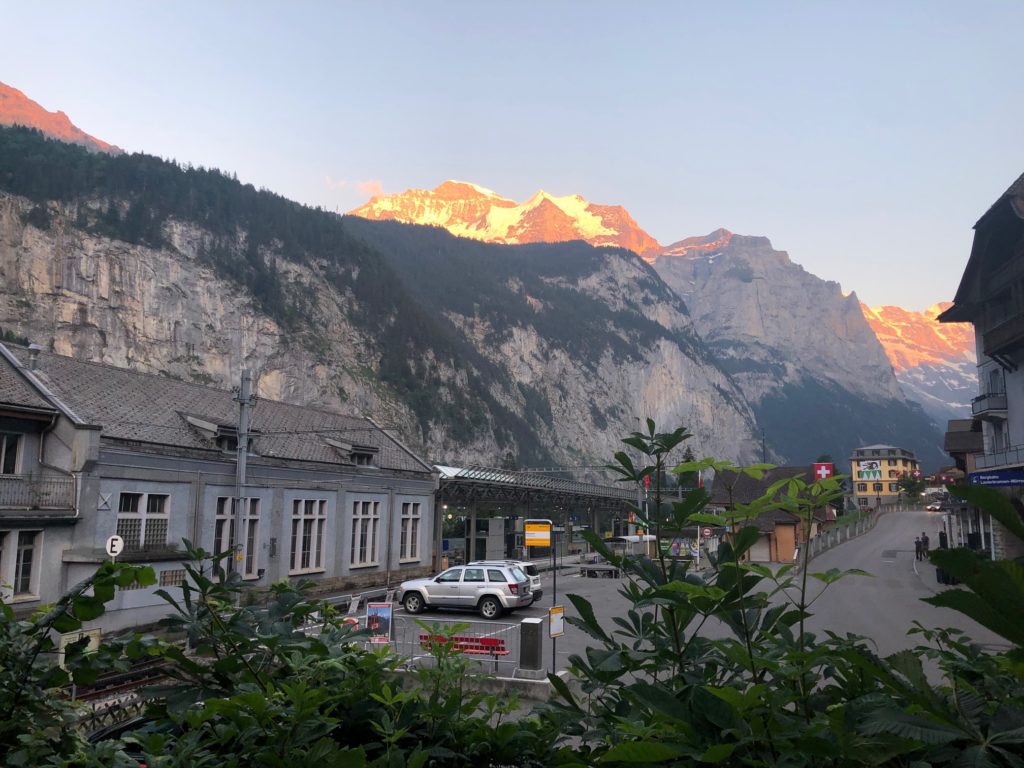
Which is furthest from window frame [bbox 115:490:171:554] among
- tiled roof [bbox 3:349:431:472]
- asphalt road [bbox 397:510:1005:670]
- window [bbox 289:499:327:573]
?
asphalt road [bbox 397:510:1005:670]

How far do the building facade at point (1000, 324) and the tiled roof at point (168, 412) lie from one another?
29.5 meters

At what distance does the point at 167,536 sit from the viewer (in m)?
25.9

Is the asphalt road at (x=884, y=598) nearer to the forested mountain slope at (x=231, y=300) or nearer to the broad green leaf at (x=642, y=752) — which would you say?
the broad green leaf at (x=642, y=752)

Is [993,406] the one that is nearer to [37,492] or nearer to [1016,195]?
[1016,195]

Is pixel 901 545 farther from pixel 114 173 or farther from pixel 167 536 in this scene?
pixel 114 173

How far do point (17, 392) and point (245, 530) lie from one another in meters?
9.60

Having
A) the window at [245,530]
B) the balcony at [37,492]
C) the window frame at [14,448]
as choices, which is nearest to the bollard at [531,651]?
the window at [245,530]

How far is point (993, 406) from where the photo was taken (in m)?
36.3

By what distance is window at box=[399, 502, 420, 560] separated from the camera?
127 feet

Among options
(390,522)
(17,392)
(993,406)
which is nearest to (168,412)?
(17,392)

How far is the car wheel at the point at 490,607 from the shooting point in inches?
991

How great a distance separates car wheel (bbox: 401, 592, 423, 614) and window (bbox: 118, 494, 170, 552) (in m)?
8.83

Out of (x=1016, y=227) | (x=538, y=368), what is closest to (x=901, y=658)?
(x=1016, y=227)

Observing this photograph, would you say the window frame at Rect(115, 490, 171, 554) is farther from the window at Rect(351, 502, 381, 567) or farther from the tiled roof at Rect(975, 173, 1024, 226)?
the tiled roof at Rect(975, 173, 1024, 226)
